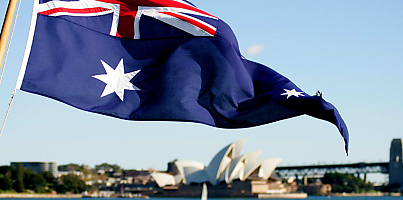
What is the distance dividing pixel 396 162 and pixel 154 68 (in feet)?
366

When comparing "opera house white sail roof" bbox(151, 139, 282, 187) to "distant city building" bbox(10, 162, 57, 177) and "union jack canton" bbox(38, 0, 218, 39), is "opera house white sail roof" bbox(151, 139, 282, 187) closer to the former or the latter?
"distant city building" bbox(10, 162, 57, 177)

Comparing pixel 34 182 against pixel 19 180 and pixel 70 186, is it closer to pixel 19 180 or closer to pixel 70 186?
pixel 19 180

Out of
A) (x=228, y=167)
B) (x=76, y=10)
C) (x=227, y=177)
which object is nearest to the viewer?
(x=76, y=10)

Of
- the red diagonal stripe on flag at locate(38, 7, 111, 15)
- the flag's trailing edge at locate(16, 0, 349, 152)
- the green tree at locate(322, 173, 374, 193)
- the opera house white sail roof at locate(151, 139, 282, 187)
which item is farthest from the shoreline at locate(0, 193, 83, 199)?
the red diagonal stripe on flag at locate(38, 7, 111, 15)

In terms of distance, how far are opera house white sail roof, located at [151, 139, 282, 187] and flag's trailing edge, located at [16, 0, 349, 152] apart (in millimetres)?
70006

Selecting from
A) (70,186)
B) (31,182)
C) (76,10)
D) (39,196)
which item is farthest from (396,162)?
(76,10)

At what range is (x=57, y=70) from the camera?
15.3 feet

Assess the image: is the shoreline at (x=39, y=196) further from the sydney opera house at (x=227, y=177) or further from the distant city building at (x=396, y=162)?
the distant city building at (x=396, y=162)

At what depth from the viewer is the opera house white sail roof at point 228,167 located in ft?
254

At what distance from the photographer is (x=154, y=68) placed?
5.39 m

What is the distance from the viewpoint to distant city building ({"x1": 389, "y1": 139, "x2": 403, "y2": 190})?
359 ft

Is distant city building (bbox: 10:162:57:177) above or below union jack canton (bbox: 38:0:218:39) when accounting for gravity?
below

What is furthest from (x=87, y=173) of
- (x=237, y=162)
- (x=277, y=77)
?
(x=277, y=77)

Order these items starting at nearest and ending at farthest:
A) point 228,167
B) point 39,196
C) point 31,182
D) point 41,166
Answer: point 228,167 → point 39,196 → point 31,182 → point 41,166
